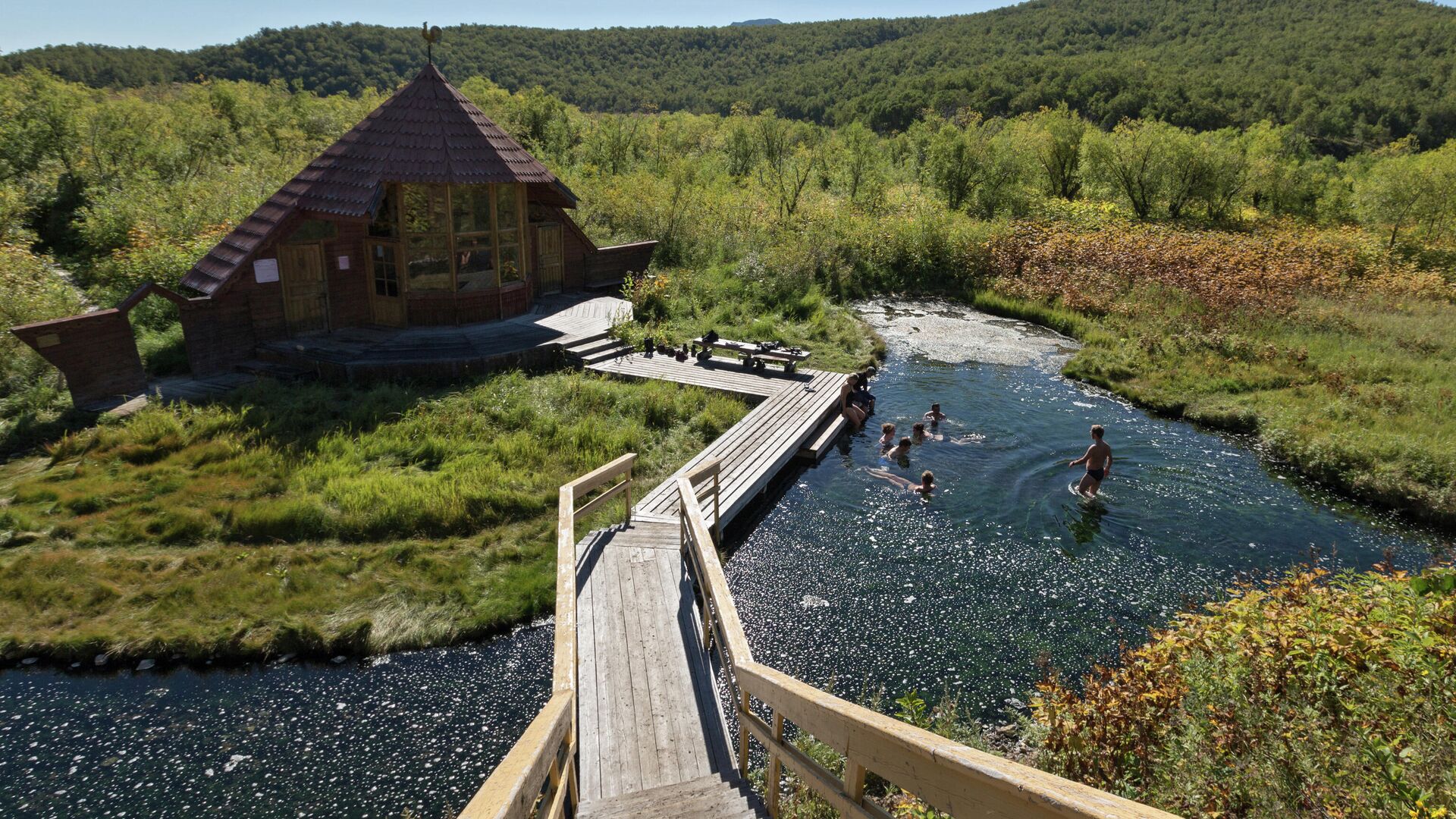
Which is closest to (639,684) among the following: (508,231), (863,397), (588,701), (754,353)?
(588,701)

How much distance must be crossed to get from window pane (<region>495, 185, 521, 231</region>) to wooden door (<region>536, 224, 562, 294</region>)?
1691 millimetres

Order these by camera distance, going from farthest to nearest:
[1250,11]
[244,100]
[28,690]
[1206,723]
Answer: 1. [1250,11]
2. [244,100]
3. [28,690]
4. [1206,723]

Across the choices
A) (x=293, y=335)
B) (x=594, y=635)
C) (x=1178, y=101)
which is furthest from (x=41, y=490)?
(x=1178, y=101)

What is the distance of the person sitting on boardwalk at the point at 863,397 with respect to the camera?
15.5 m

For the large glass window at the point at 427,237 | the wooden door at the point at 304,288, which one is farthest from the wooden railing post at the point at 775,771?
the wooden door at the point at 304,288

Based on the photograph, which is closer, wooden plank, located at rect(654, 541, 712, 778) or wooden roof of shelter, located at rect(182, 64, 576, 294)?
wooden plank, located at rect(654, 541, 712, 778)

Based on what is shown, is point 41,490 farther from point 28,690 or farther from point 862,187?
point 862,187

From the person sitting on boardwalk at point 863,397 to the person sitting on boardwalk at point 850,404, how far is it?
0.23ft

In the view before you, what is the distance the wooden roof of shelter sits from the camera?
14562 millimetres

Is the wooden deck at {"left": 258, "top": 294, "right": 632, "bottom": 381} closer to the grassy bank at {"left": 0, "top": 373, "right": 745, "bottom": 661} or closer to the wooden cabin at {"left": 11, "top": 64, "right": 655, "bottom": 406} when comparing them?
the wooden cabin at {"left": 11, "top": 64, "right": 655, "bottom": 406}

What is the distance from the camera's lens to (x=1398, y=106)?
6662 cm

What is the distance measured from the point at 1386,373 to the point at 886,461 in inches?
484

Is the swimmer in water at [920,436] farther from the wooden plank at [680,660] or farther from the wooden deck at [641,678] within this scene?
the wooden plank at [680,660]

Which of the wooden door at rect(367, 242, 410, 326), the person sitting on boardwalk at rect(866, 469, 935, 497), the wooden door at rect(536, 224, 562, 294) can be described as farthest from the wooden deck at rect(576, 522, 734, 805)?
the wooden door at rect(536, 224, 562, 294)
